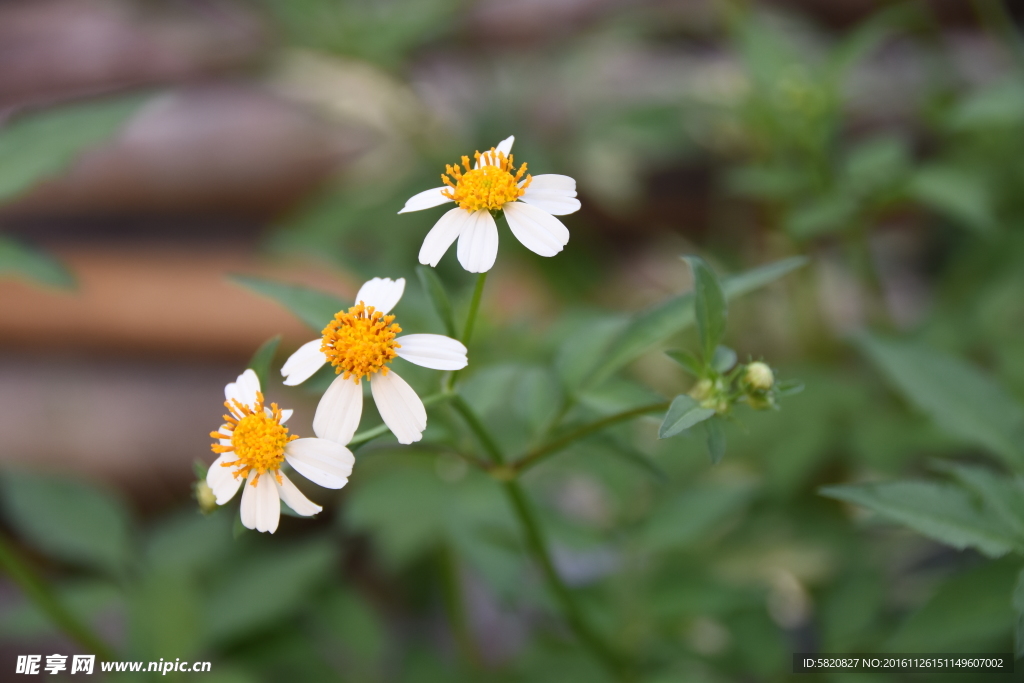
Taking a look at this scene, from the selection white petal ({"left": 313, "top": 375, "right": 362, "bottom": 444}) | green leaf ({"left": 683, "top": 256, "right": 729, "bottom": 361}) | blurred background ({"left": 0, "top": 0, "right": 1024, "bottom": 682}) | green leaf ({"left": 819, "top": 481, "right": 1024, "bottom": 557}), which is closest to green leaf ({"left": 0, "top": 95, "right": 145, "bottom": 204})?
blurred background ({"left": 0, "top": 0, "right": 1024, "bottom": 682})

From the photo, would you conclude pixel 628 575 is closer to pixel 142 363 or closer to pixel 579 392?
pixel 579 392

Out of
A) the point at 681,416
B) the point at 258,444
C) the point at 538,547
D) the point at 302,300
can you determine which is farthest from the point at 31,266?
the point at 681,416

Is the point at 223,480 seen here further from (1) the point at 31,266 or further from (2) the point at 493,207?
(1) the point at 31,266

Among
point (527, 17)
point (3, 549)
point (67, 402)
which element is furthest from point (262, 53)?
point (3, 549)

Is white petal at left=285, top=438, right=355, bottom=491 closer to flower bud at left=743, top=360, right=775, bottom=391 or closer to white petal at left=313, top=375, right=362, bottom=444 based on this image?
white petal at left=313, top=375, right=362, bottom=444

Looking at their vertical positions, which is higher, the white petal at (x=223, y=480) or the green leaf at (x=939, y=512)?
the white petal at (x=223, y=480)

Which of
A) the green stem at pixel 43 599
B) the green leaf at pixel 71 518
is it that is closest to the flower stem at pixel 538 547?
the green stem at pixel 43 599

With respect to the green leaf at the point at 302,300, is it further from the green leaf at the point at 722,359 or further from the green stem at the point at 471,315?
the green leaf at the point at 722,359
